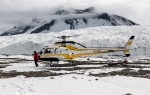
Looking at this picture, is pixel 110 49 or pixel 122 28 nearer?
pixel 110 49

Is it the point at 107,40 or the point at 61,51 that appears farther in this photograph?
the point at 107,40

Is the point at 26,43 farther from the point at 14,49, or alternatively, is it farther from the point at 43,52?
the point at 43,52

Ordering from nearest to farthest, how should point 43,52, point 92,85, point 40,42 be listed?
point 92,85
point 43,52
point 40,42

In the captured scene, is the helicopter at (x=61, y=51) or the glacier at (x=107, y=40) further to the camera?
the glacier at (x=107, y=40)

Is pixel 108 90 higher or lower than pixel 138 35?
lower

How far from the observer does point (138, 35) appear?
248 ft

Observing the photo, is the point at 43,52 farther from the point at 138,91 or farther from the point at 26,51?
the point at 26,51

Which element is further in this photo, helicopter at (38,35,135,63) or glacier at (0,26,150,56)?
glacier at (0,26,150,56)

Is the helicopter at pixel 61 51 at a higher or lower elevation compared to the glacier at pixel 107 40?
lower

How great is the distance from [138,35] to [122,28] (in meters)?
13.3

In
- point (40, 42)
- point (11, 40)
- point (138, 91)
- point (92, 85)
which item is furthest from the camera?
point (11, 40)

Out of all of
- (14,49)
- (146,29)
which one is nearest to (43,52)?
(146,29)

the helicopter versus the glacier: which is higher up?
the glacier

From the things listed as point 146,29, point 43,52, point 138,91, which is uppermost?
point 146,29
